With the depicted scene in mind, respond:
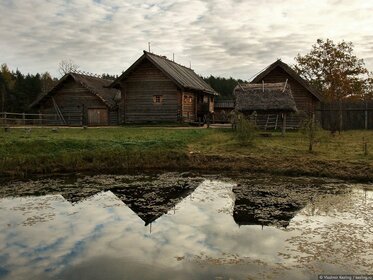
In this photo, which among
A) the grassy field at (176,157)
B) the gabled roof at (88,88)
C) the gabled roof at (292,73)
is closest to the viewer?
the grassy field at (176,157)

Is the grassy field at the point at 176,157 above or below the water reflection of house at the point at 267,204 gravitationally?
above

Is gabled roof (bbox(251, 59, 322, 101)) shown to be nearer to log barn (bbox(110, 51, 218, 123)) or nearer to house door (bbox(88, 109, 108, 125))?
log barn (bbox(110, 51, 218, 123))

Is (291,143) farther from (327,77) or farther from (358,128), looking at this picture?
(327,77)

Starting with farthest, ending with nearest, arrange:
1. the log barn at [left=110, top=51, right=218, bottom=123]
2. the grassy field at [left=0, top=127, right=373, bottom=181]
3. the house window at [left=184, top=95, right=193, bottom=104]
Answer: the house window at [left=184, top=95, right=193, bottom=104] → the log barn at [left=110, top=51, right=218, bottom=123] → the grassy field at [left=0, top=127, right=373, bottom=181]

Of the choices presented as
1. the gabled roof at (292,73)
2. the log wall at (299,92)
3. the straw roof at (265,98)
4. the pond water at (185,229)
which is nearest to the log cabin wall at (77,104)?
the straw roof at (265,98)

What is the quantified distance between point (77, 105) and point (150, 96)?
7075mm

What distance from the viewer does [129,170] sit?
50.3 ft

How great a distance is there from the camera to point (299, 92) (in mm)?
26891

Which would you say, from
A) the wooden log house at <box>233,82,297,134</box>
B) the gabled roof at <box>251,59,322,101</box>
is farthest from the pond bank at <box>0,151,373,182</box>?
the gabled roof at <box>251,59,322,101</box>

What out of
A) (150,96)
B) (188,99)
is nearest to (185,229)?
(150,96)

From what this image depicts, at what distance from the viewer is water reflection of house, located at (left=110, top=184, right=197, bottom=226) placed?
9.62 meters

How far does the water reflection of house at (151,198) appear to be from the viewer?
31.6 feet

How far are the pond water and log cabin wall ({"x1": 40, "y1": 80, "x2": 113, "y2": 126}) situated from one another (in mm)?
19713

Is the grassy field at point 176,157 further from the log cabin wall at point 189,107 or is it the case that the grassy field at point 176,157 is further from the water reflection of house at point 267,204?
the log cabin wall at point 189,107
